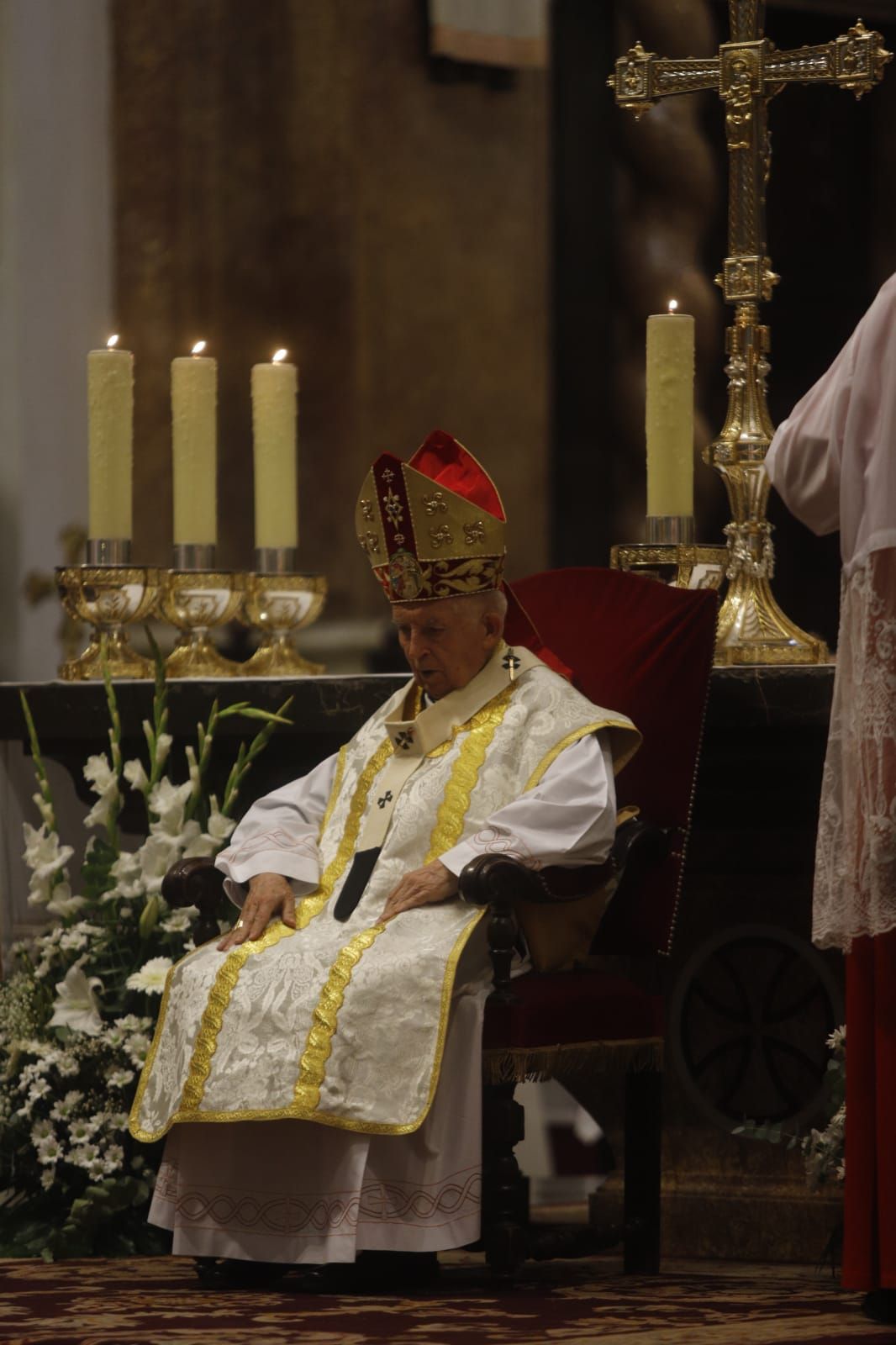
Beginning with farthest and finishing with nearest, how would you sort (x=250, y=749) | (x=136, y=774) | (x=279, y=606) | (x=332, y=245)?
(x=332, y=245) < (x=279, y=606) < (x=250, y=749) < (x=136, y=774)

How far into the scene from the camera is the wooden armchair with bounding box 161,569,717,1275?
174 inches

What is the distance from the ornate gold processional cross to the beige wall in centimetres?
261

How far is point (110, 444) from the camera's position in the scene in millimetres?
5648

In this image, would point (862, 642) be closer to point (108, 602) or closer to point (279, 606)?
point (279, 606)

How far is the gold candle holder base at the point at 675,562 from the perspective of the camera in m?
5.21

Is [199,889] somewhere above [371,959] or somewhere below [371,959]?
above

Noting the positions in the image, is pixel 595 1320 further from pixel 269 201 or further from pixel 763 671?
pixel 269 201

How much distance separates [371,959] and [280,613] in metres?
1.45

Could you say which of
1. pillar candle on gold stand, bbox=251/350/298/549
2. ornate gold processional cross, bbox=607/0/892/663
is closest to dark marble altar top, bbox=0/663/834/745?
ornate gold processional cross, bbox=607/0/892/663

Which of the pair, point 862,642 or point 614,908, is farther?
point 614,908

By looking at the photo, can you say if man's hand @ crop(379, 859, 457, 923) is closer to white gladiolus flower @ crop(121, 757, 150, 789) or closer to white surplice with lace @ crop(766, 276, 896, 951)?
white surplice with lace @ crop(766, 276, 896, 951)

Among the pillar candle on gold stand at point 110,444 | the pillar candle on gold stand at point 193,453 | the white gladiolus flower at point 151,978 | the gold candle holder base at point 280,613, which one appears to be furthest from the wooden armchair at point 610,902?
the pillar candle on gold stand at point 110,444

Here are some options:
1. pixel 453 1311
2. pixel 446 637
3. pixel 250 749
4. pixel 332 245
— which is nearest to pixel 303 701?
pixel 250 749

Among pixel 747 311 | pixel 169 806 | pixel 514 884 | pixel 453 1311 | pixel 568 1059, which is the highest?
pixel 747 311
